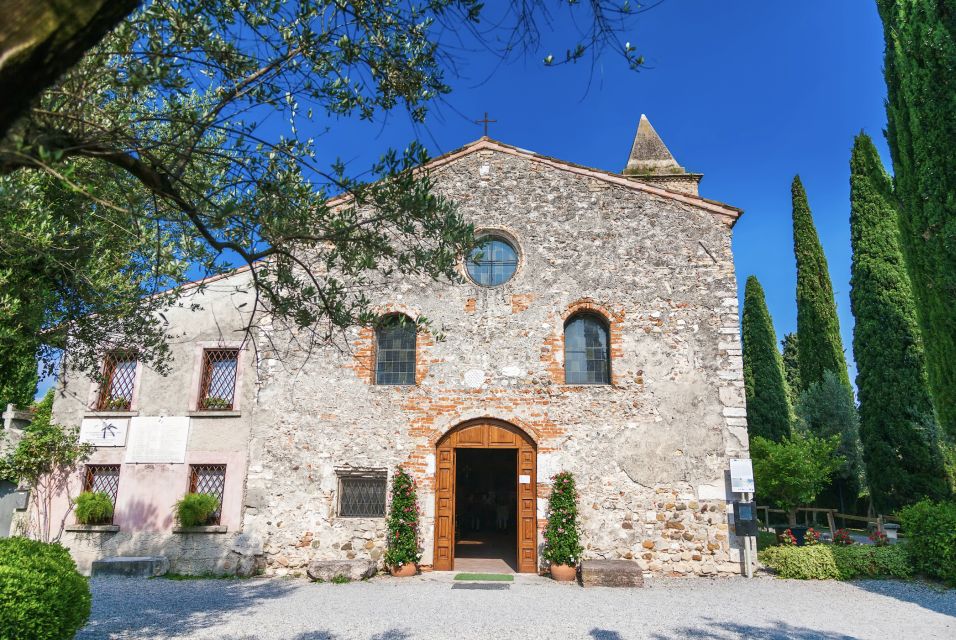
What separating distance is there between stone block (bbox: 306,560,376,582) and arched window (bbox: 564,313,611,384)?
15.7 ft

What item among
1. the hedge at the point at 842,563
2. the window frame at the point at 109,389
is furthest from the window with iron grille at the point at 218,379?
the hedge at the point at 842,563

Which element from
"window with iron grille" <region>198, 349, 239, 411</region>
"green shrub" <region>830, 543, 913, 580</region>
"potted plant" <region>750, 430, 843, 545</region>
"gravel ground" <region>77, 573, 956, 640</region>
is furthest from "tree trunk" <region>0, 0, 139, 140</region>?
"potted plant" <region>750, 430, 843, 545</region>

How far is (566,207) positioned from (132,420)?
31.3 ft

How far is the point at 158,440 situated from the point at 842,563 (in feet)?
41.4

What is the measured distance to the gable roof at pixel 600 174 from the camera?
11242mm

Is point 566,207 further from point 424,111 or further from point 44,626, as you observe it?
point 44,626

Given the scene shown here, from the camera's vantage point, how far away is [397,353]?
37.6ft

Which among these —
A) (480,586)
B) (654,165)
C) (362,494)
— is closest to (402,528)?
(362,494)

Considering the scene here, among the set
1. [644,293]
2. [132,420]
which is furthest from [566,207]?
[132,420]

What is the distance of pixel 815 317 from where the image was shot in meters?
20.4

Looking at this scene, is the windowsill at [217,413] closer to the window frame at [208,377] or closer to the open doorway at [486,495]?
the window frame at [208,377]

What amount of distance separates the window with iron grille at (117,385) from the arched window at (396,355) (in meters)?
5.06

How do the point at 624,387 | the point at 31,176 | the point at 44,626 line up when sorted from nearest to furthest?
1. the point at 44,626
2. the point at 31,176
3. the point at 624,387

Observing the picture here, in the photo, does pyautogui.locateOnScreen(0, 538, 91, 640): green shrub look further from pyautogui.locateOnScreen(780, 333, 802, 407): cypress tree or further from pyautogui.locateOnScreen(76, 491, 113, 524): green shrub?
pyautogui.locateOnScreen(780, 333, 802, 407): cypress tree
